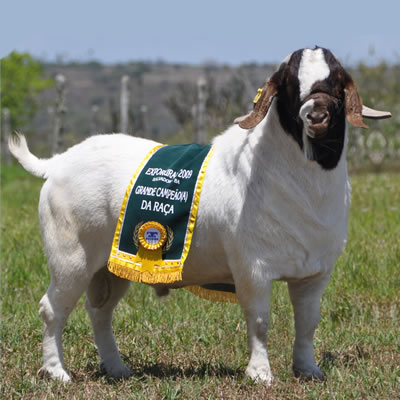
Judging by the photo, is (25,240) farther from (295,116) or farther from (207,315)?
(295,116)

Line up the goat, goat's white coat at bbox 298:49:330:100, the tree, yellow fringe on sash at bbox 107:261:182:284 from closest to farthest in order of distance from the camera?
goat's white coat at bbox 298:49:330:100
the goat
yellow fringe on sash at bbox 107:261:182:284
the tree

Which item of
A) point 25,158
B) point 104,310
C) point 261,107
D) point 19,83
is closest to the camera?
point 261,107

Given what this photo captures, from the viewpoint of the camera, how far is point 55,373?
4.16 m

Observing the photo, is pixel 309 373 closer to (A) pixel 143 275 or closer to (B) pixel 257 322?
(B) pixel 257 322

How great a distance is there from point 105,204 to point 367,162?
11893mm

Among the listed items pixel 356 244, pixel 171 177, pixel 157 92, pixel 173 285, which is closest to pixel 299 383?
pixel 173 285

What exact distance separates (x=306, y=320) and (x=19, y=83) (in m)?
39.8

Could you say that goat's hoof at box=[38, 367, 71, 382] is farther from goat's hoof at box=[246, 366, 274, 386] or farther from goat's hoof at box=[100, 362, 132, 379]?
goat's hoof at box=[246, 366, 274, 386]

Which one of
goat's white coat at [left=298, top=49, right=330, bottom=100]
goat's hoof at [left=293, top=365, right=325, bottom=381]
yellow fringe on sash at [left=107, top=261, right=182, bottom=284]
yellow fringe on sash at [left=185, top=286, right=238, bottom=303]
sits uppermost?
goat's white coat at [left=298, top=49, right=330, bottom=100]

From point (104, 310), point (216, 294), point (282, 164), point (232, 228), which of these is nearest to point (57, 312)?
point (104, 310)

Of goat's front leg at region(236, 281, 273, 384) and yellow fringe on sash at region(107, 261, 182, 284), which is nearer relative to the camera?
goat's front leg at region(236, 281, 273, 384)

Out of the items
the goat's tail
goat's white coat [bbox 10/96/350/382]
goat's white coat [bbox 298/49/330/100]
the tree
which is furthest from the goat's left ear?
the tree

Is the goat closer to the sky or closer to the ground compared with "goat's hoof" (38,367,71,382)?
closer to the sky

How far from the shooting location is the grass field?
151 inches
